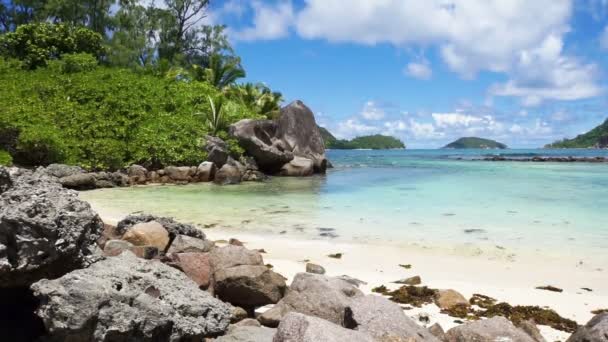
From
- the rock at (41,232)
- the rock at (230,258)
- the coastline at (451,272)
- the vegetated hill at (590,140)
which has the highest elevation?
the vegetated hill at (590,140)

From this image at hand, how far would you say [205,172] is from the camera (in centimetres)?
2144

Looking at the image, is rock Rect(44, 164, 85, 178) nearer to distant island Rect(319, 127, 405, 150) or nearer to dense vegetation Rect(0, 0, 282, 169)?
dense vegetation Rect(0, 0, 282, 169)

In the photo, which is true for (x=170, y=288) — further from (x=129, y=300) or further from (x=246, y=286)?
(x=246, y=286)

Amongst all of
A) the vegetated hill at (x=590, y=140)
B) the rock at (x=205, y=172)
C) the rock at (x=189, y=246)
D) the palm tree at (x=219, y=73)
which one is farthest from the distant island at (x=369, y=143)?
the rock at (x=189, y=246)

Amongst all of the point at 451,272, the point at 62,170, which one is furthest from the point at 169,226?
the point at 62,170

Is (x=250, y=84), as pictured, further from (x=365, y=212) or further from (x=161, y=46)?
(x=365, y=212)

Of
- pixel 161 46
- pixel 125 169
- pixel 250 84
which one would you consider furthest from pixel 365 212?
pixel 161 46

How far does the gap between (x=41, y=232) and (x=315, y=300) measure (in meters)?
2.23

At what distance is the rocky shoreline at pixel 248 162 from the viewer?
59.2 ft

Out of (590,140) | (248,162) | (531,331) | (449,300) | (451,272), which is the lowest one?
(451,272)

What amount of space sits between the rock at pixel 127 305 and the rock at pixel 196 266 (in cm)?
82

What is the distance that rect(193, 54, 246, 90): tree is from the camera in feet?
118

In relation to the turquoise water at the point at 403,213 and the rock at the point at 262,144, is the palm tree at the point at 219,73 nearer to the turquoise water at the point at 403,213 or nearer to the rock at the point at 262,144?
the rock at the point at 262,144

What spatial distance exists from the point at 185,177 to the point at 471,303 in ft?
56.1
